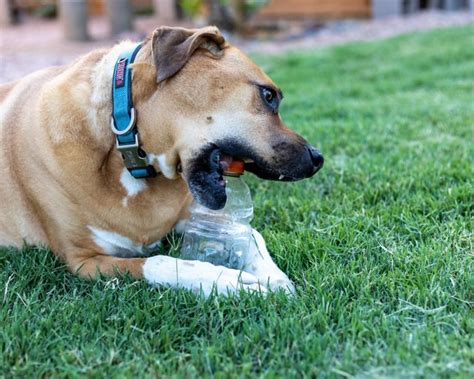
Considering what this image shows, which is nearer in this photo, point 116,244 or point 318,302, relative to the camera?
point 318,302

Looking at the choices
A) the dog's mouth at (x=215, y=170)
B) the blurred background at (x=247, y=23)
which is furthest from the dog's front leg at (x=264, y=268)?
the blurred background at (x=247, y=23)

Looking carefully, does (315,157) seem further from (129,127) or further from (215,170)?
(129,127)

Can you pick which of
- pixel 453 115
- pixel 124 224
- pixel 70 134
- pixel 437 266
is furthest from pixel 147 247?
pixel 453 115

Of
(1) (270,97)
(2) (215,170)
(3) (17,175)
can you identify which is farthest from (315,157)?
(3) (17,175)

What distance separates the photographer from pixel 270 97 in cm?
268

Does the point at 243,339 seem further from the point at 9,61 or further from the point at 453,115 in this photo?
the point at 9,61

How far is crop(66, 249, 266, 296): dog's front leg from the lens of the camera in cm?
249

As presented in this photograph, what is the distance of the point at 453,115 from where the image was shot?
4961 millimetres

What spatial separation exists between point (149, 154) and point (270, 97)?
0.56 m

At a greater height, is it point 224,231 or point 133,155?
point 133,155

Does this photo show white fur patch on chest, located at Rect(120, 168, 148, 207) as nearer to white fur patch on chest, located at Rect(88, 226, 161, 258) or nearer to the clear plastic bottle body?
white fur patch on chest, located at Rect(88, 226, 161, 258)

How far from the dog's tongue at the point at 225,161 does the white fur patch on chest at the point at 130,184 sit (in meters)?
0.37

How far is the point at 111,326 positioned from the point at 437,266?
1.30m

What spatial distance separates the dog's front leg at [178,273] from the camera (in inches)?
98.0
